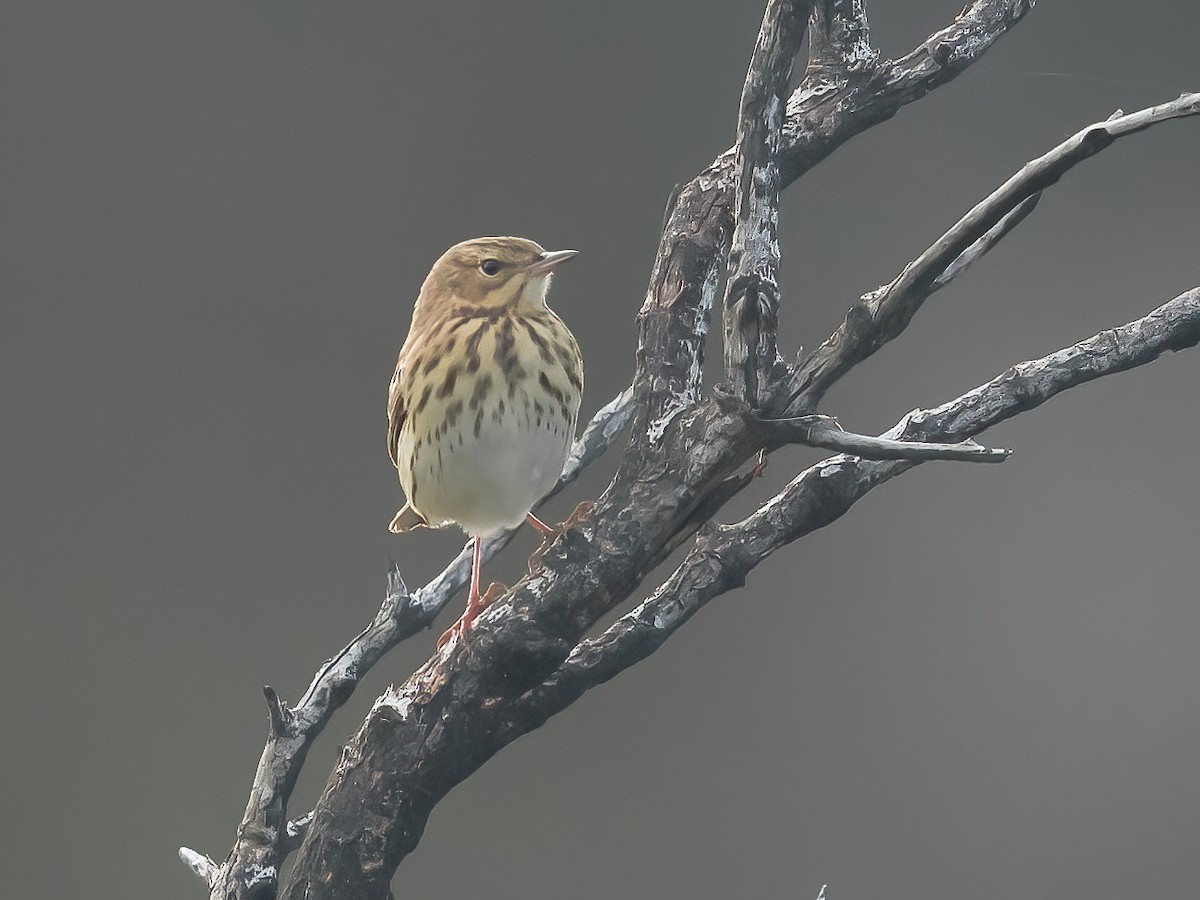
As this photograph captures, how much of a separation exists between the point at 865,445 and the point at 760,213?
0.70 feet

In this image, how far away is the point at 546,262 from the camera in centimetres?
121

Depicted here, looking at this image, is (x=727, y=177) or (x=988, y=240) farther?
(x=727, y=177)

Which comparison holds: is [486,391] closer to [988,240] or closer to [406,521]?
[406,521]

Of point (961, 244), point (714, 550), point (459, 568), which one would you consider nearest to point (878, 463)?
point (714, 550)

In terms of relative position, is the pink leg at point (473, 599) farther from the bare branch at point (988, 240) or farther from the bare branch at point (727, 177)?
the bare branch at point (988, 240)

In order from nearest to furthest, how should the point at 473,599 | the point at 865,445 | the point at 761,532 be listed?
the point at 865,445
the point at 761,532
the point at 473,599

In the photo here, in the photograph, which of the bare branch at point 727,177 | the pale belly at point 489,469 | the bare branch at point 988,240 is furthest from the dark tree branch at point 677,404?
the bare branch at point 988,240

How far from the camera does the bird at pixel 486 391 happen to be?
1.18 m

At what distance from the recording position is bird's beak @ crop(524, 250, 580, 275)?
3.91ft

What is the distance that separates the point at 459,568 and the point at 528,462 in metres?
0.22

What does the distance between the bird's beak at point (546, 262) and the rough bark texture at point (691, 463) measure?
0.09 m

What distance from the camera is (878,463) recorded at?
1.15 m

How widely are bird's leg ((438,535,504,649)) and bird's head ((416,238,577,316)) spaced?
26cm

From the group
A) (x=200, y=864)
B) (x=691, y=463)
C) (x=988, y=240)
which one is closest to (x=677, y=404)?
(x=691, y=463)
